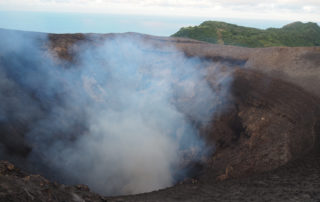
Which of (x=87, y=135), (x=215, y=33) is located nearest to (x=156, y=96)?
(x=87, y=135)

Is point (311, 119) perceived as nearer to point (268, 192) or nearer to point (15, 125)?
point (268, 192)

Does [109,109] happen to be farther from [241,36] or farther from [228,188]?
[241,36]

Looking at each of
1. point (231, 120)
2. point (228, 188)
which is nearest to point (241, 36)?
point (231, 120)

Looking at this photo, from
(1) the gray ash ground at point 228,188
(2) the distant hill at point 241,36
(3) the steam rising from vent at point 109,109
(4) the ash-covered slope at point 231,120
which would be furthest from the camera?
(2) the distant hill at point 241,36

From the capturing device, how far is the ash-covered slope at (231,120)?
18.4 ft

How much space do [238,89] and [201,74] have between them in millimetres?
2277

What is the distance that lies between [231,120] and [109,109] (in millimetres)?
5119

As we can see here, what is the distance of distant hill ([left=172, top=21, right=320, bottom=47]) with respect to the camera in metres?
35.5

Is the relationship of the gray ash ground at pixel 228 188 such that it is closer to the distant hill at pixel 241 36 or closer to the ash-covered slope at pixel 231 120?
the ash-covered slope at pixel 231 120

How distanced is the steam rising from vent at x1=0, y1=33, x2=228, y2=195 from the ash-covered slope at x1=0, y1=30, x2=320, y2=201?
0.12 metres

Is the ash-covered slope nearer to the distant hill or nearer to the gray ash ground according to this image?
the gray ash ground

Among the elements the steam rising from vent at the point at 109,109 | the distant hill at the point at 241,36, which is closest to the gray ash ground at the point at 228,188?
the steam rising from vent at the point at 109,109

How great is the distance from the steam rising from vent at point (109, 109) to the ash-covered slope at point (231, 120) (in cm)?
12

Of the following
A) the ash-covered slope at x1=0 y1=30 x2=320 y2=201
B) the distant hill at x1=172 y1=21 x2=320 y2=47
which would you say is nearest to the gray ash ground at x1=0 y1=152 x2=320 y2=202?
the ash-covered slope at x1=0 y1=30 x2=320 y2=201
